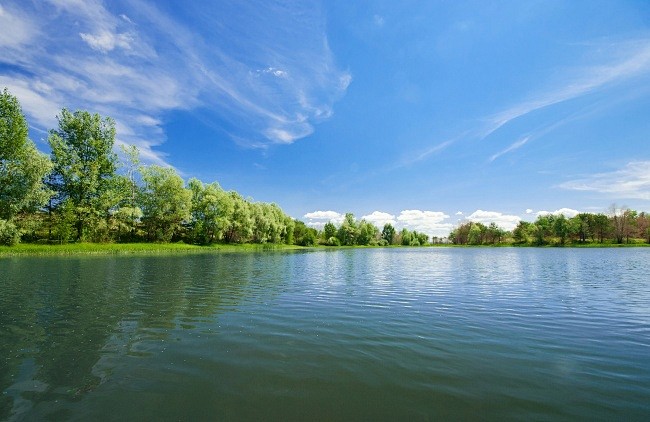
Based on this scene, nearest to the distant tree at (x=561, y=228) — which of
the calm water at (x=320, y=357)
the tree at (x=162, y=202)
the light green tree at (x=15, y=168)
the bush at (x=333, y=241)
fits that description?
the bush at (x=333, y=241)

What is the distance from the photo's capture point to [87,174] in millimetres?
74688

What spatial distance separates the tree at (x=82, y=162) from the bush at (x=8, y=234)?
492 inches

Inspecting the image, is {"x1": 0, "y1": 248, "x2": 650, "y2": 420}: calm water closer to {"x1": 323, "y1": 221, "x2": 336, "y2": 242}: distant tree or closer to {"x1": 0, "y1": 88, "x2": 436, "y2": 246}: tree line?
{"x1": 0, "y1": 88, "x2": 436, "y2": 246}: tree line

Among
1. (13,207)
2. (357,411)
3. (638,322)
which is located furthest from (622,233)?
(13,207)

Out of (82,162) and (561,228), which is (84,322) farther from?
(561,228)

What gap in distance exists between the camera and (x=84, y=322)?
45.5 ft

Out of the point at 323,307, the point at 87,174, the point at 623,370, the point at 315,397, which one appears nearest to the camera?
the point at 315,397

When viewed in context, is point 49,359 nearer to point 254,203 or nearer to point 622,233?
point 254,203

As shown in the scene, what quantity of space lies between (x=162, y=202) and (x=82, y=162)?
66.8ft

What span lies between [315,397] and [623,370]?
8819 mm

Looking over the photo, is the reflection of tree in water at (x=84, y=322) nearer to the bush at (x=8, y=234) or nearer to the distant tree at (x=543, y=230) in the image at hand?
the bush at (x=8, y=234)

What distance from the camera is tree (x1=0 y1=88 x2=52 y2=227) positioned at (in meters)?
56.5

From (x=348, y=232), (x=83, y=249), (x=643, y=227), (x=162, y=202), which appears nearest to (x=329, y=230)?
(x=348, y=232)

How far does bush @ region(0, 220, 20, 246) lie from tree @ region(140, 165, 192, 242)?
31.6 metres
